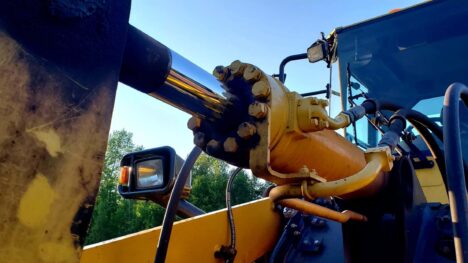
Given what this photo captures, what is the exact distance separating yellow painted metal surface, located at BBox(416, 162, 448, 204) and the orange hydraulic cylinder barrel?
1894 millimetres

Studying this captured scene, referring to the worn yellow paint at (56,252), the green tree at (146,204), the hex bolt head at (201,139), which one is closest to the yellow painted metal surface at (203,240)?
the hex bolt head at (201,139)

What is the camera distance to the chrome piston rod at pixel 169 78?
0.94 metres

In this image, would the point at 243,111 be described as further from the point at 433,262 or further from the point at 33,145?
the point at 433,262

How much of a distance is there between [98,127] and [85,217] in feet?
0.49

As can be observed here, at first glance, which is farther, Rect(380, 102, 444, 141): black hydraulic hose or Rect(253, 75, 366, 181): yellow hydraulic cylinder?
Rect(380, 102, 444, 141): black hydraulic hose

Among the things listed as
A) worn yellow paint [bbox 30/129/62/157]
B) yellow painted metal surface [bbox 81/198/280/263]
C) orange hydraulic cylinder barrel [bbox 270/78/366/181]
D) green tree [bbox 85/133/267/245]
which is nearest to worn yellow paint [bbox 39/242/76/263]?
worn yellow paint [bbox 30/129/62/157]

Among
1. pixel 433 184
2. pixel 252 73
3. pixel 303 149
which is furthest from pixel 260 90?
pixel 433 184

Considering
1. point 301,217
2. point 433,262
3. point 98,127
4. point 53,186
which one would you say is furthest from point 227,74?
point 301,217

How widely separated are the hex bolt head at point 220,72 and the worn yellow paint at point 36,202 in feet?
2.03

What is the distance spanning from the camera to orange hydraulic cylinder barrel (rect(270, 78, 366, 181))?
1.23 metres

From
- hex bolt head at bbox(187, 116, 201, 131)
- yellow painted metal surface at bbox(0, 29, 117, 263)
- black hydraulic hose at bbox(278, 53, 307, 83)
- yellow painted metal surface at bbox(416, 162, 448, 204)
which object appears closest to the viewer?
yellow painted metal surface at bbox(0, 29, 117, 263)

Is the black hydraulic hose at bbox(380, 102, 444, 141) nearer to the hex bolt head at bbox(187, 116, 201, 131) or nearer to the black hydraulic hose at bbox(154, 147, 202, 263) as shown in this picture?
the black hydraulic hose at bbox(154, 147, 202, 263)

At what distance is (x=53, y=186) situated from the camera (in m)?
0.67

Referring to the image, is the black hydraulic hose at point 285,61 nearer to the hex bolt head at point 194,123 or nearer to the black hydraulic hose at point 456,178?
the black hydraulic hose at point 456,178
